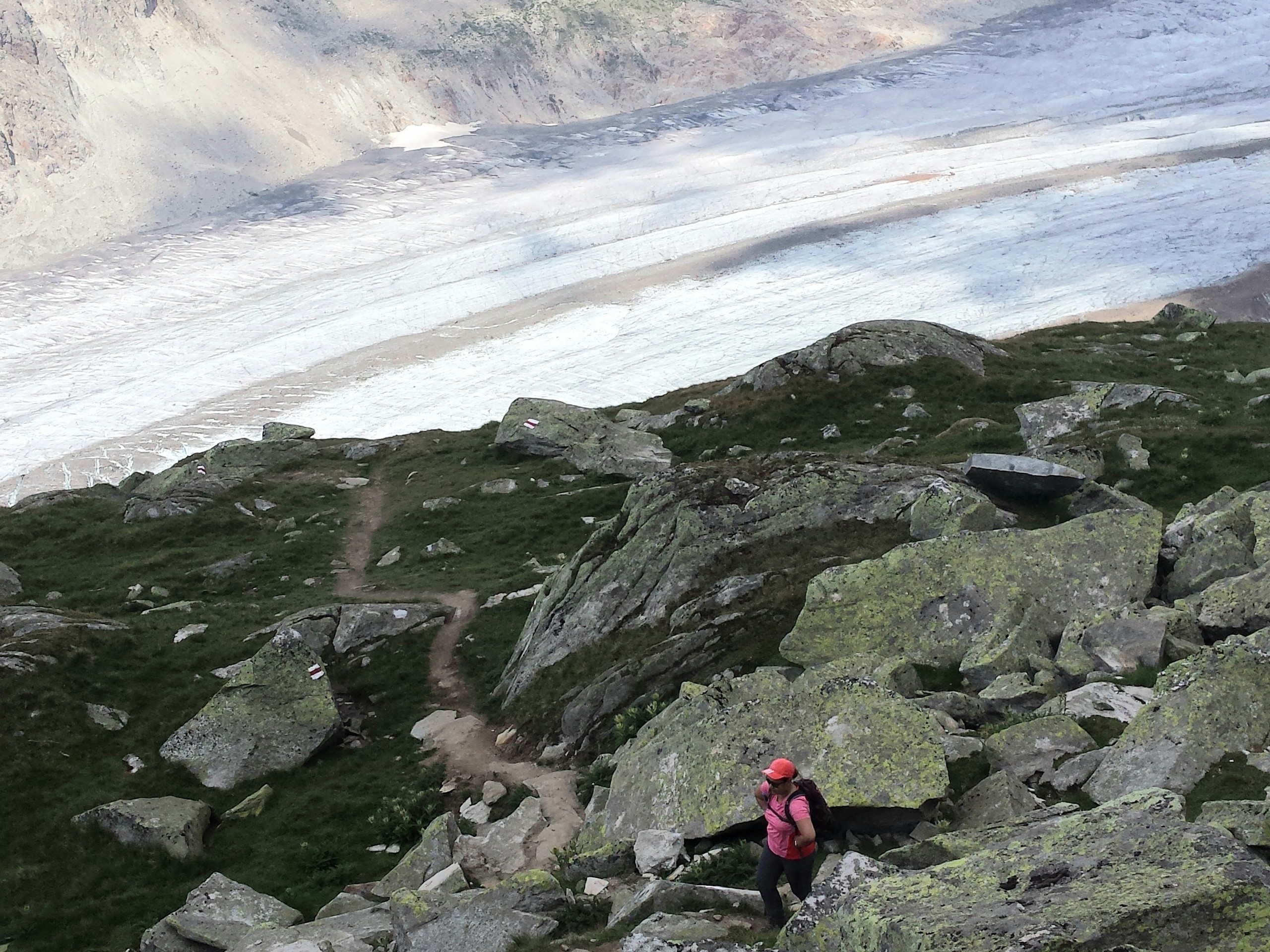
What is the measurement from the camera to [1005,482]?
26203mm

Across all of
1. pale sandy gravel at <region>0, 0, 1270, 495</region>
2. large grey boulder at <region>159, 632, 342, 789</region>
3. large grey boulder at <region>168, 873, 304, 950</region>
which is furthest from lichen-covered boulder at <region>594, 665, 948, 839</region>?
pale sandy gravel at <region>0, 0, 1270, 495</region>

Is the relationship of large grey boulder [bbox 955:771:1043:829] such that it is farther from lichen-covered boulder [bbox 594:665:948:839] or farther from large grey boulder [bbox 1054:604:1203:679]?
large grey boulder [bbox 1054:604:1203:679]

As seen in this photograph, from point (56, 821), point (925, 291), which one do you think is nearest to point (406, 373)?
point (925, 291)

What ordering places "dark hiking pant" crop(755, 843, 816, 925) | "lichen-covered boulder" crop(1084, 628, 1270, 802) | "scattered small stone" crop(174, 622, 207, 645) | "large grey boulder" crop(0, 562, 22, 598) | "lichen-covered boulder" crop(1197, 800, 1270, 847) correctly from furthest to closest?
1. "large grey boulder" crop(0, 562, 22, 598)
2. "scattered small stone" crop(174, 622, 207, 645)
3. "lichen-covered boulder" crop(1084, 628, 1270, 802)
4. "dark hiking pant" crop(755, 843, 816, 925)
5. "lichen-covered boulder" crop(1197, 800, 1270, 847)

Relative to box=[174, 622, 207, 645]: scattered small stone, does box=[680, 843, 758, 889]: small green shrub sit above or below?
above

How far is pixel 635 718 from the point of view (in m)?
21.0

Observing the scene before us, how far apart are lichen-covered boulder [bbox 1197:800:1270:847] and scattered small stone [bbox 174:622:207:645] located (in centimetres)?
3104

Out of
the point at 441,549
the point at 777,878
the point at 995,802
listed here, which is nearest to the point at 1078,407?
the point at 441,549

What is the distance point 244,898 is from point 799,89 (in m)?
169

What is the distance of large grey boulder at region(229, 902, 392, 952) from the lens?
49.0 ft

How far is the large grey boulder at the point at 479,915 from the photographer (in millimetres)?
13188

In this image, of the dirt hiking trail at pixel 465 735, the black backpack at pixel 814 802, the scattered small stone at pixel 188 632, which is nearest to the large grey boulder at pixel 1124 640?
the black backpack at pixel 814 802

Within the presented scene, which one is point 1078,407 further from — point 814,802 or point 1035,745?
point 814,802

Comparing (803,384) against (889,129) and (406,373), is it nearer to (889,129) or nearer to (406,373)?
(406,373)
